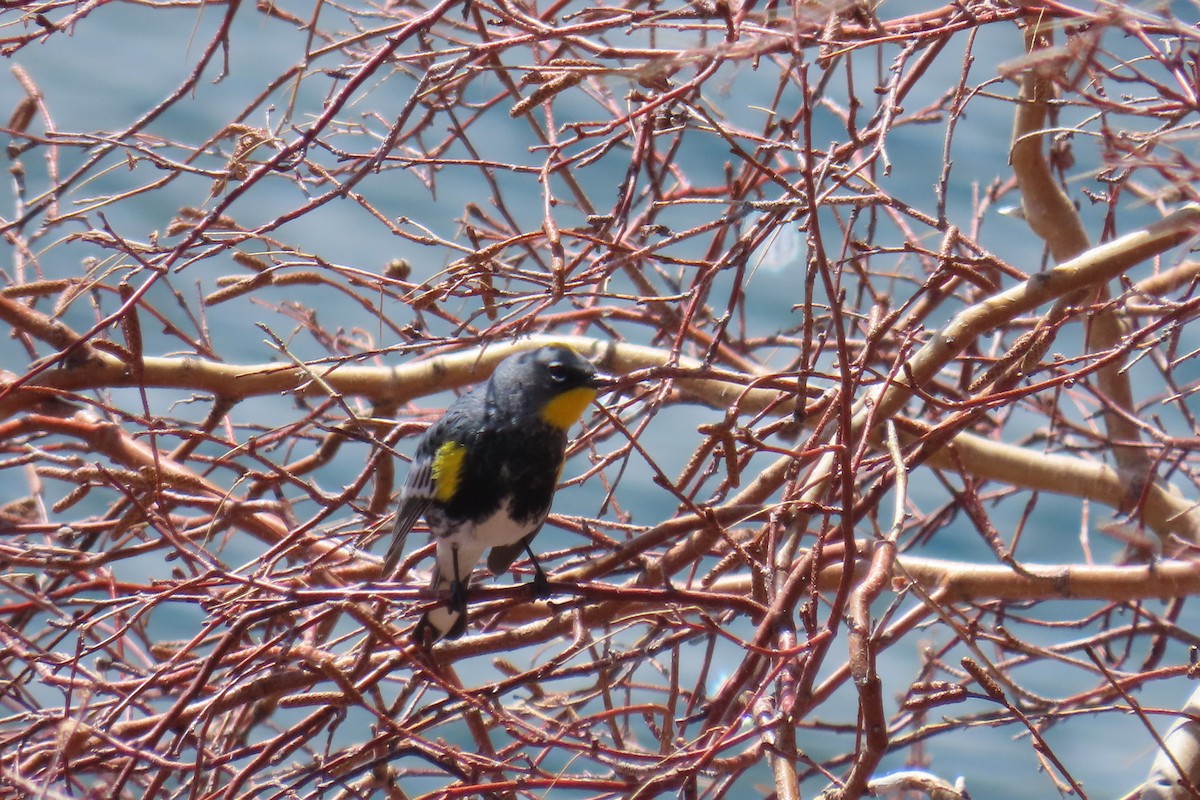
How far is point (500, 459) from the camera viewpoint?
329 cm

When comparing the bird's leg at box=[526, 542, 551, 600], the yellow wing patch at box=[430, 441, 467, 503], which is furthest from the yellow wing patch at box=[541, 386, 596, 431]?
the bird's leg at box=[526, 542, 551, 600]

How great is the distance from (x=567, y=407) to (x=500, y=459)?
249 mm

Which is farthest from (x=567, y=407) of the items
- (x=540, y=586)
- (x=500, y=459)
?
(x=540, y=586)

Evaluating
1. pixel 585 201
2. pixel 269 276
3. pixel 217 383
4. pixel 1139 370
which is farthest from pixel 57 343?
pixel 1139 370

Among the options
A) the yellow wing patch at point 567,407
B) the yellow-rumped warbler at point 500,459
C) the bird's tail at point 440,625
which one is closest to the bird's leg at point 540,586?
the yellow-rumped warbler at point 500,459

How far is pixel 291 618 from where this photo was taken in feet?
9.04

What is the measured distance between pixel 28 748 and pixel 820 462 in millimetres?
1819

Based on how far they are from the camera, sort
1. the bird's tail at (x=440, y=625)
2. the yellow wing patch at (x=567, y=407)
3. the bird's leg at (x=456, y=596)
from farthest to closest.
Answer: the yellow wing patch at (x=567, y=407), the bird's tail at (x=440, y=625), the bird's leg at (x=456, y=596)

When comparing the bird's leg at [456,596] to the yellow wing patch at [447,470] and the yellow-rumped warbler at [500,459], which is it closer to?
the yellow-rumped warbler at [500,459]

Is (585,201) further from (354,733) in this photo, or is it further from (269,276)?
(354,733)

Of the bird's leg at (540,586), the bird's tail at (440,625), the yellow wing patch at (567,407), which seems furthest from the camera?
the yellow wing patch at (567,407)

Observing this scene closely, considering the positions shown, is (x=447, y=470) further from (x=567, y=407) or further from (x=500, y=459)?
(x=567, y=407)

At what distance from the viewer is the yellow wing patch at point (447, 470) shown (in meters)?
3.27

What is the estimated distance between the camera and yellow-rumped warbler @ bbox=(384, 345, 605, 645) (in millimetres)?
3254
